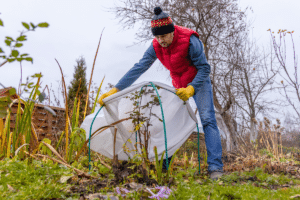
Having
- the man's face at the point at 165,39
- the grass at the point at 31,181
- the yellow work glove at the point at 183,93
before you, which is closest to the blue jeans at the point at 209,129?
the yellow work glove at the point at 183,93

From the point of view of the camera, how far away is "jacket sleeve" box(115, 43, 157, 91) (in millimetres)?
2586

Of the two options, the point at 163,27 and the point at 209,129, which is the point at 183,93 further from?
the point at 163,27

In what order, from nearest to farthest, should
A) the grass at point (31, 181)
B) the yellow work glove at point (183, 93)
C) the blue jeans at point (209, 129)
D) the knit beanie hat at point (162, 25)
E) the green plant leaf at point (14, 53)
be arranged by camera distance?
the green plant leaf at point (14, 53)
the grass at point (31, 181)
the yellow work glove at point (183, 93)
the knit beanie hat at point (162, 25)
the blue jeans at point (209, 129)

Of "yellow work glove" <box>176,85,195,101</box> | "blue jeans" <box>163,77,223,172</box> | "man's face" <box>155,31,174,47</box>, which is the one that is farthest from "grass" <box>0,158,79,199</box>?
"man's face" <box>155,31,174,47</box>

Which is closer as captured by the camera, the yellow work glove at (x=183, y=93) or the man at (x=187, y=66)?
the yellow work glove at (x=183, y=93)

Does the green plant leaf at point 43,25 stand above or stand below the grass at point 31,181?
above

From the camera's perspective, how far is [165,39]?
2463 millimetres

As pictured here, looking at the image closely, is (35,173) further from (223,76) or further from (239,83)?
(239,83)

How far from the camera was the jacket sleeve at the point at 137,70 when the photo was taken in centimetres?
259

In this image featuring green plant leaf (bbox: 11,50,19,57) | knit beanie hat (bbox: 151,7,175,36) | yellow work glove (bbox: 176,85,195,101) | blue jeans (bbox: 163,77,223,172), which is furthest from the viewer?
blue jeans (bbox: 163,77,223,172)

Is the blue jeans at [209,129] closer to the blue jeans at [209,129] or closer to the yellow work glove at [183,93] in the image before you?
the blue jeans at [209,129]

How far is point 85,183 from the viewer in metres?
1.89

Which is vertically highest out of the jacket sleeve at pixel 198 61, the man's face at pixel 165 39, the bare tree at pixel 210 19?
the bare tree at pixel 210 19

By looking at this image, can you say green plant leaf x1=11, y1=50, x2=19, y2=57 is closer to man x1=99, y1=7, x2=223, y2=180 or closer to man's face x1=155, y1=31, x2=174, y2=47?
man x1=99, y1=7, x2=223, y2=180
